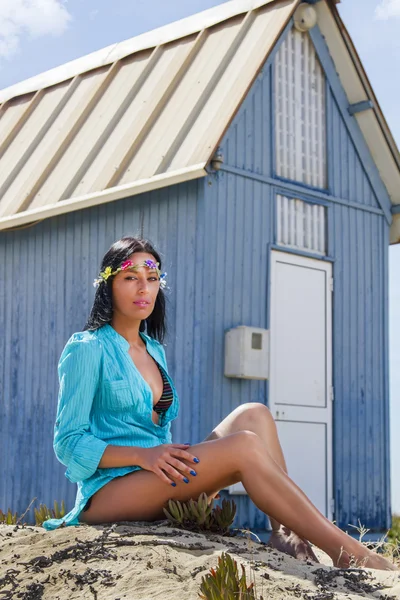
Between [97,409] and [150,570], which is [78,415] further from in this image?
[150,570]

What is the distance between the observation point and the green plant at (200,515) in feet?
16.4

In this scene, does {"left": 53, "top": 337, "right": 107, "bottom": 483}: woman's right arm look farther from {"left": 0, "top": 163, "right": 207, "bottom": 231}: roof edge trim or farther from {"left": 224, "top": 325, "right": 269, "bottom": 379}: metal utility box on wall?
{"left": 224, "top": 325, "right": 269, "bottom": 379}: metal utility box on wall

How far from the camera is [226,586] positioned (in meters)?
4.03

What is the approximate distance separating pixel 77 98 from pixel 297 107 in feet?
9.58

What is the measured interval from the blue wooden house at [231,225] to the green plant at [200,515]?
14.4 ft

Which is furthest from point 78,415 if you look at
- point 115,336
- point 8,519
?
point 8,519

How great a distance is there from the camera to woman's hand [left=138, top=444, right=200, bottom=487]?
4.81m

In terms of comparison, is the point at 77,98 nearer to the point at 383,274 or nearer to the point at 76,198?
the point at 76,198

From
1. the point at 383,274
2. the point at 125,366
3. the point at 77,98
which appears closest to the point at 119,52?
the point at 77,98

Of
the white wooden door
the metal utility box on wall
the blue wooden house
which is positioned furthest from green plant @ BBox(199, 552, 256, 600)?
the white wooden door

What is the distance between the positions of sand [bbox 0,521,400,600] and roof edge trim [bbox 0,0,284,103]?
751cm

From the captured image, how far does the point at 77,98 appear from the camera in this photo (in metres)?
12.4

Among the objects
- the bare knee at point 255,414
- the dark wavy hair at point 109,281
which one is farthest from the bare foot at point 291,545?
the dark wavy hair at point 109,281

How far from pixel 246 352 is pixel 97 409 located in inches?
189
